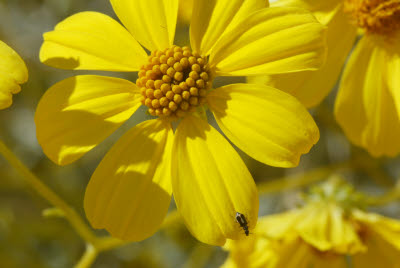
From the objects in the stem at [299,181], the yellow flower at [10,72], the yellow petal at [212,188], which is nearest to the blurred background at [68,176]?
the stem at [299,181]

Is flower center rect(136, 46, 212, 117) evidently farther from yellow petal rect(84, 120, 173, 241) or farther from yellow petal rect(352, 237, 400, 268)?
yellow petal rect(352, 237, 400, 268)

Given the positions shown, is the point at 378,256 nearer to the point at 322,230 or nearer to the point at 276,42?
the point at 322,230

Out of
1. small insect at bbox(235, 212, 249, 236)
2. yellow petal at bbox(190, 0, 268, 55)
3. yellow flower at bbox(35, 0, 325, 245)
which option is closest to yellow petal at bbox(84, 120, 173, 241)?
yellow flower at bbox(35, 0, 325, 245)

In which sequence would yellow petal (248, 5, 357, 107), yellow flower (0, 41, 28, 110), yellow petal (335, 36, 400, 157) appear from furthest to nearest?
yellow petal (335, 36, 400, 157) < yellow petal (248, 5, 357, 107) < yellow flower (0, 41, 28, 110)

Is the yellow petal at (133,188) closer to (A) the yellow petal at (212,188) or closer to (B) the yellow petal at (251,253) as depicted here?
(A) the yellow petal at (212,188)

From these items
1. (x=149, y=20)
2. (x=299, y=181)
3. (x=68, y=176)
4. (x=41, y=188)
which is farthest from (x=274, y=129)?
(x=68, y=176)
